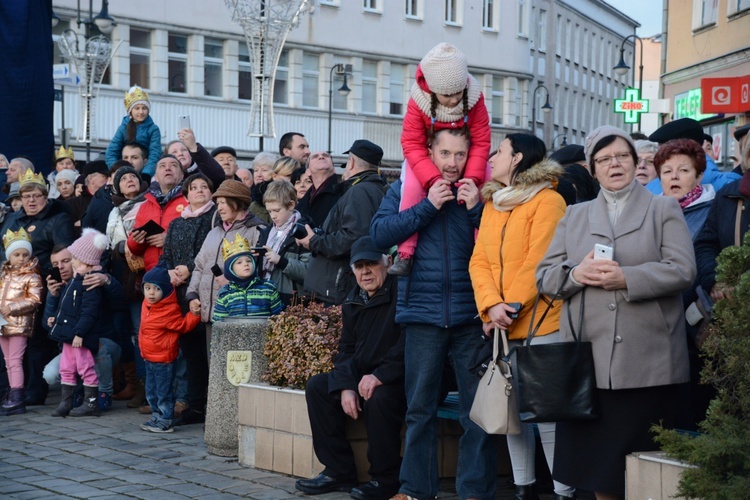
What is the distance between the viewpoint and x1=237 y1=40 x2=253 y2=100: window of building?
145 feet

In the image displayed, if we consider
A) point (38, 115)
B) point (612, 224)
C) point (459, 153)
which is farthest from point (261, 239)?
point (38, 115)

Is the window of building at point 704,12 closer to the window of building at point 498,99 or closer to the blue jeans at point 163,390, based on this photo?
the blue jeans at point 163,390

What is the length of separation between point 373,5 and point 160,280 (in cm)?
4039

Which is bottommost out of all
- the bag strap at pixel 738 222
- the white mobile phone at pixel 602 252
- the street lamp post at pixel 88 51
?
the white mobile phone at pixel 602 252

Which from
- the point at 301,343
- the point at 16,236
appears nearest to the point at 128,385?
the point at 16,236

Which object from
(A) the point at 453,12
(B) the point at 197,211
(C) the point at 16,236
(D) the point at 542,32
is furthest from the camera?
(D) the point at 542,32

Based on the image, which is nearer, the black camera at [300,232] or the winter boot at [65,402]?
the black camera at [300,232]

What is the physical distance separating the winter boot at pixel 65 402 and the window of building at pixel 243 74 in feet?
110

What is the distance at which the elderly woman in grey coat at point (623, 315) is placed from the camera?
19.7ft

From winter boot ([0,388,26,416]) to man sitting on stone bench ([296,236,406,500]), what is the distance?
14.8 feet

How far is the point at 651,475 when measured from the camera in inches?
232

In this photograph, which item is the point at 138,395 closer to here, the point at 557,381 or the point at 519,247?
the point at 519,247

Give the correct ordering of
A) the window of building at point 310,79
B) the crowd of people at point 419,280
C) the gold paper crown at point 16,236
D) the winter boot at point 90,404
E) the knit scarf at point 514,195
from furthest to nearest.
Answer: the window of building at point 310,79 → the gold paper crown at point 16,236 → the winter boot at point 90,404 → the knit scarf at point 514,195 → the crowd of people at point 419,280

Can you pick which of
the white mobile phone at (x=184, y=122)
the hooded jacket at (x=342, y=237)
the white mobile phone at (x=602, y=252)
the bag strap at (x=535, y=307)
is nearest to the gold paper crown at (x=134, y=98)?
the white mobile phone at (x=184, y=122)
